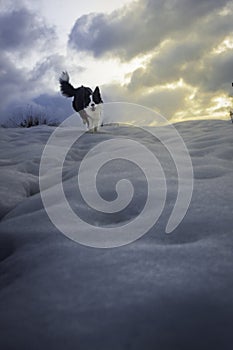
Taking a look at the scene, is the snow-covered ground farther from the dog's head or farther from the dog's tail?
the dog's tail

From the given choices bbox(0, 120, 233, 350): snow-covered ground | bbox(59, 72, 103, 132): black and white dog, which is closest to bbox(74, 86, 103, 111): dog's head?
bbox(59, 72, 103, 132): black and white dog

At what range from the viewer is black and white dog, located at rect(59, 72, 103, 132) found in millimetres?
7499

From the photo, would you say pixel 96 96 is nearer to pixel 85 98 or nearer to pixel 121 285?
pixel 85 98

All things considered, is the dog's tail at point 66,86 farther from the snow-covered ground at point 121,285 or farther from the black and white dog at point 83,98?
the snow-covered ground at point 121,285

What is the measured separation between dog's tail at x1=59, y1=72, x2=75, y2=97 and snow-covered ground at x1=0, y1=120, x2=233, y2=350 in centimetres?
711

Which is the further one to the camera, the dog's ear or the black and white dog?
the dog's ear

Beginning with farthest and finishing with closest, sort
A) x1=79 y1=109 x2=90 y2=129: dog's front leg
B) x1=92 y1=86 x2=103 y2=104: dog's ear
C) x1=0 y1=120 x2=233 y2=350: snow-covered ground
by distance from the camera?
x1=92 y1=86 x2=103 y2=104: dog's ear, x1=79 y1=109 x2=90 y2=129: dog's front leg, x1=0 y1=120 x2=233 y2=350: snow-covered ground

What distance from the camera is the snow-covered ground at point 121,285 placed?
55cm

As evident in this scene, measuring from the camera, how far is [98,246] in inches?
35.4

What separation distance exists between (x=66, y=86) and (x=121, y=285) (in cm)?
779

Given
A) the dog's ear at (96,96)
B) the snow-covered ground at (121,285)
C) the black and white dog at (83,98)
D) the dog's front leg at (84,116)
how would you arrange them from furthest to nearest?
the dog's ear at (96,96) < the black and white dog at (83,98) < the dog's front leg at (84,116) < the snow-covered ground at (121,285)

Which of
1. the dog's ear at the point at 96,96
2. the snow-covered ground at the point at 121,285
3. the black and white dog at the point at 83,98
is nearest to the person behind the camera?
the snow-covered ground at the point at 121,285

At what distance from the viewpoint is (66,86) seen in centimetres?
791

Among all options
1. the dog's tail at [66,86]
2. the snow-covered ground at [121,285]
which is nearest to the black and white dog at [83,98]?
the dog's tail at [66,86]
